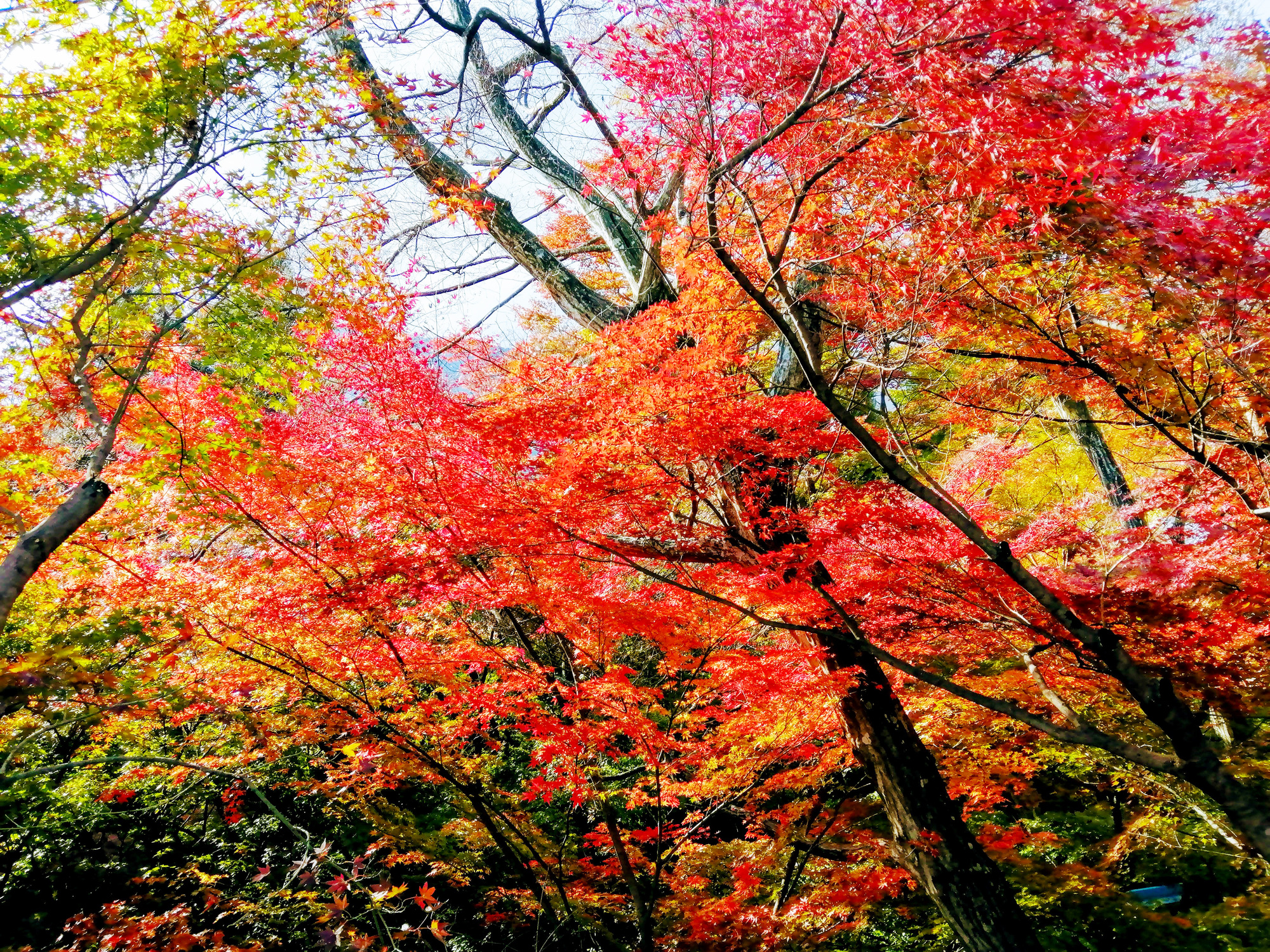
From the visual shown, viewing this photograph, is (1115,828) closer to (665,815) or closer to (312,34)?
(665,815)

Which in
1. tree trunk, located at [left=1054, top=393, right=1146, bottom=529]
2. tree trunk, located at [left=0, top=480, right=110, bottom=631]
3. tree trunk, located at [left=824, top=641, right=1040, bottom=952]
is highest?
tree trunk, located at [left=1054, top=393, right=1146, bottom=529]

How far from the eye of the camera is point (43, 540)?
2.85m

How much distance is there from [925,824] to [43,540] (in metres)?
6.25

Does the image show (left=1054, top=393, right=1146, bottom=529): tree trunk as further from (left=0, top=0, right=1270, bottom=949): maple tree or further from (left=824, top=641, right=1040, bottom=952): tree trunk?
(left=824, top=641, right=1040, bottom=952): tree trunk

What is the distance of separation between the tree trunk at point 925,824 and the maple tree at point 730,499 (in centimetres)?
3

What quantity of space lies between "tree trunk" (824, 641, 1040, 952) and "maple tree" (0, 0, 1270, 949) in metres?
0.03

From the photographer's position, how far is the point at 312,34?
195 inches

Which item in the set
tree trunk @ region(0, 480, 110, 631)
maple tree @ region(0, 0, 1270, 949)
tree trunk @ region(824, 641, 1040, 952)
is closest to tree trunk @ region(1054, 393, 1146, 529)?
maple tree @ region(0, 0, 1270, 949)

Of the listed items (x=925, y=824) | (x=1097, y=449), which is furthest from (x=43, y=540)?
(x=1097, y=449)

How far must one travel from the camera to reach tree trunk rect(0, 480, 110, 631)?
8.80ft

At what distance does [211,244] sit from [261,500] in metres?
2.91

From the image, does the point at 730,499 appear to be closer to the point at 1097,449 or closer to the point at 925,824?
the point at 925,824

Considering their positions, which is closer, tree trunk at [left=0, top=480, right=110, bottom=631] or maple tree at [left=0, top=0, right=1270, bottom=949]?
tree trunk at [left=0, top=480, right=110, bottom=631]

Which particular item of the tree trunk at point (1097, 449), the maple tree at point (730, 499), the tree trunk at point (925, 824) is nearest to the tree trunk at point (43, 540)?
the maple tree at point (730, 499)
